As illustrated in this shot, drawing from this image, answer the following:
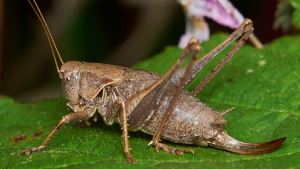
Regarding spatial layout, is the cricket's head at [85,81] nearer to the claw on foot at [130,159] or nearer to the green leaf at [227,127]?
the green leaf at [227,127]

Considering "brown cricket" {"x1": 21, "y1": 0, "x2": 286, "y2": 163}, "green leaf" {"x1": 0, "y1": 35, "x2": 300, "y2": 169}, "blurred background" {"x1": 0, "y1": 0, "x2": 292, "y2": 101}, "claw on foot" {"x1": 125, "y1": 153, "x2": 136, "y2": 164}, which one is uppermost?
"brown cricket" {"x1": 21, "y1": 0, "x2": 286, "y2": 163}

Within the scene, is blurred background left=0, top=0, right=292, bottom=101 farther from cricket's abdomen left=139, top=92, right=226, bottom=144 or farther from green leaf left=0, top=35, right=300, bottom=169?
cricket's abdomen left=139, top=92, right=226, bottom=144

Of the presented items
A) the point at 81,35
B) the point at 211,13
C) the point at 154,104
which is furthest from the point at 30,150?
the point at 81,35

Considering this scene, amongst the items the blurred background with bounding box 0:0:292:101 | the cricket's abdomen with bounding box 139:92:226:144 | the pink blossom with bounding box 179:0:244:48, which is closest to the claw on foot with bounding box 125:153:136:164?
the cricket's abdomen with bounding box 139:92:226:144

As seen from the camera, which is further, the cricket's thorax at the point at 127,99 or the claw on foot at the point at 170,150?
the cricket's thorax at the point at 127,99

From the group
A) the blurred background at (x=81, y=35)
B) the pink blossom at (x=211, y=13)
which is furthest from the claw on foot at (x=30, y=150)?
the blurred background at (x=81, y=35)

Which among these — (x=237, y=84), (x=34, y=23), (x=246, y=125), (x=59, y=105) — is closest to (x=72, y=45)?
(x=34, y=23)
